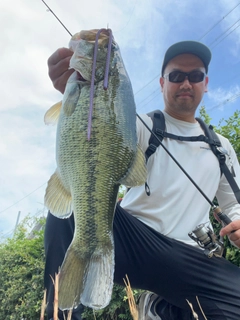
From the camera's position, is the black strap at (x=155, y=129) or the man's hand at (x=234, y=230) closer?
the man's hand at (x=234, y=230)

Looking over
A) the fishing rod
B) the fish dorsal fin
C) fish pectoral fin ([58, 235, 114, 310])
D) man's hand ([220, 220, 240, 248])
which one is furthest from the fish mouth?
man's hand ([220, 220, 240, 248])

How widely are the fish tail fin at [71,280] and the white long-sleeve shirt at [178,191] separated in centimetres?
87

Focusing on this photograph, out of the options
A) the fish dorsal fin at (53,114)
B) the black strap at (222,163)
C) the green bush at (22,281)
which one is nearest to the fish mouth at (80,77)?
the fish dorsal fin at (53,114)

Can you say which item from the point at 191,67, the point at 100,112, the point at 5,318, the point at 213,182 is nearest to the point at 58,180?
the point at 100,112

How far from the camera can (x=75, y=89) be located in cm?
158

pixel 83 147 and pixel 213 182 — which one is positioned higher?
pixel 83 147

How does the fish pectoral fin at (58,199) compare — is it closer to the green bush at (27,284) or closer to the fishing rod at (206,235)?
the fishing rod at (206,235)

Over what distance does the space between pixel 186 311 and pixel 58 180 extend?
139 cm

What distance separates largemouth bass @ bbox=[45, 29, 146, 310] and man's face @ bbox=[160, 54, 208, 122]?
47.0 inches

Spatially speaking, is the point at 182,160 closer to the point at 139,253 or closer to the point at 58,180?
the point at 139,253

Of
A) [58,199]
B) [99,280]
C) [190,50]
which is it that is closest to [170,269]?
[99,280]

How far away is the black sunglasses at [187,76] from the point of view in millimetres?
2668

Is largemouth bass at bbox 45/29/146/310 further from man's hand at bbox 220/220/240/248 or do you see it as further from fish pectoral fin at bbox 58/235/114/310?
man's hand at bbox 220/220/240/248

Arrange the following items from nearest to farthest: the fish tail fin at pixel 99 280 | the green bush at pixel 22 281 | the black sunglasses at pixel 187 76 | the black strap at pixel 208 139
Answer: the fish tail fin at pixel 99 280 → the black strap at pixel 208 139 → the black sunglasses at pixel 187 76 → the green bush at pixel 22 281
